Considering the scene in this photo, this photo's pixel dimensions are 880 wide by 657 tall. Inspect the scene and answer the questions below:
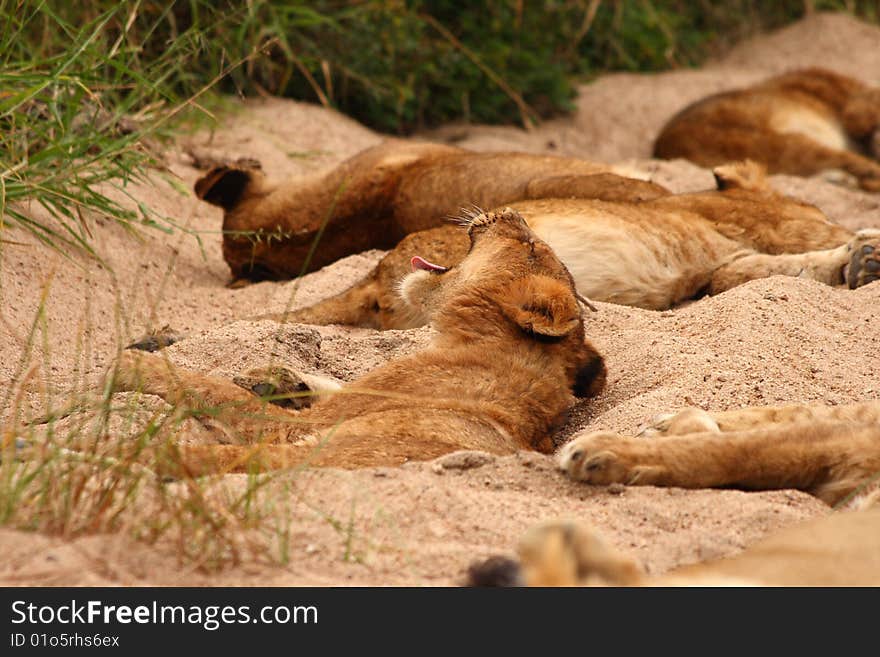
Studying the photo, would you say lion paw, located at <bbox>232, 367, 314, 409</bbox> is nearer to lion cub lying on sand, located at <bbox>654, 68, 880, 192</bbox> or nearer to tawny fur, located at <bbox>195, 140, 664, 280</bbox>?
tawny fur, located at <bbox>195, 140, 664, 280</bbox>

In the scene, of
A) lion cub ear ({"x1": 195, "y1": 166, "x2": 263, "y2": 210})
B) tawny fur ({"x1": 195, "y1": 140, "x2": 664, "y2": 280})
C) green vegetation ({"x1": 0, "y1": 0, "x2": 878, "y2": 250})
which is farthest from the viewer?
lion cub ear ({"x1": 195, "y1": 166, "x2": 263, "y2": 210})

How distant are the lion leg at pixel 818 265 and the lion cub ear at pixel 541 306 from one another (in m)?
1.53

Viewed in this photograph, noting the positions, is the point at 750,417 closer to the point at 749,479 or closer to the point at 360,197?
the point at 749,479

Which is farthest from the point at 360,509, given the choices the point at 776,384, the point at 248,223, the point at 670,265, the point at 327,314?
the point at 248,223

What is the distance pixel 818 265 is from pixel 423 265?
5.77 ft

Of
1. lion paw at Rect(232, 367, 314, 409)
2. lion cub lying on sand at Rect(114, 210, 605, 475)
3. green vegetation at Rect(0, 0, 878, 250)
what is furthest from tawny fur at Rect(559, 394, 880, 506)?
green vegetation at Rect(0, 0, 878, 250)

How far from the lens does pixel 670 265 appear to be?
18.5 feet

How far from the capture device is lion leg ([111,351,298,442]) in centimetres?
391

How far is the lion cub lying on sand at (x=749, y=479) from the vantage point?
2424 millimetres

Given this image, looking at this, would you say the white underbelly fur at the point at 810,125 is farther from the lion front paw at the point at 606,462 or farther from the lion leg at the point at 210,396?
the lion front paw at the point at 606,462

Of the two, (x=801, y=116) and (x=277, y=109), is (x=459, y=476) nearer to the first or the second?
(x=277, y=109)

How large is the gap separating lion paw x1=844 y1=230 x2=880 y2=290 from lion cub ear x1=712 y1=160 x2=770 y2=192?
0.91 metres

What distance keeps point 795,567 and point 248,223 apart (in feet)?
13.7

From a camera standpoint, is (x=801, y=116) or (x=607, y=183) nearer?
(x=607, y=183)
